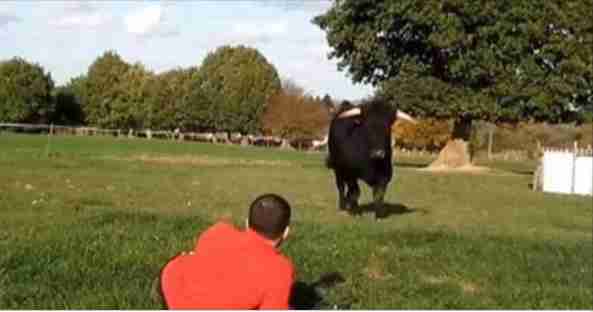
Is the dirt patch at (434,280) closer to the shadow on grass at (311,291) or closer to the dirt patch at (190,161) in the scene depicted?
the shadow on grass at (311,291)

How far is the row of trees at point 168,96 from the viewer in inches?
4835

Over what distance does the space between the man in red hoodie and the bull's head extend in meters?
11.0

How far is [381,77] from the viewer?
49.6 m

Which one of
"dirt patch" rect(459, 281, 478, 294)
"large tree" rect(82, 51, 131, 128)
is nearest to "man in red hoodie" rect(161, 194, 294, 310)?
"dirt patch" rect(459, 281, 478, 294)

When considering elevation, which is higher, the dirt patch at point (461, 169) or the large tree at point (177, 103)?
the large tree at point (177, 103)

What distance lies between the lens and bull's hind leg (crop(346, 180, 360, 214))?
1680cm

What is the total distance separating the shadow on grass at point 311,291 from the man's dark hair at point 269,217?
1124 millimetres

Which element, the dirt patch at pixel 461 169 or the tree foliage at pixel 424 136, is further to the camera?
the tree foliage at pixel 424 136

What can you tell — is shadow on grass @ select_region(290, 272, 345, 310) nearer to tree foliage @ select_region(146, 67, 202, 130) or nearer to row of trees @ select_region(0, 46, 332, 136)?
row of trees @ select_region(0, 46, 332, 136)

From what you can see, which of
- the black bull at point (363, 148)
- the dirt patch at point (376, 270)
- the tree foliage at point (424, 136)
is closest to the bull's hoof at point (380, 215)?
the black bull at point (363, 148)

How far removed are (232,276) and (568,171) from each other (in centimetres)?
2992

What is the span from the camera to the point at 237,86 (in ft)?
416

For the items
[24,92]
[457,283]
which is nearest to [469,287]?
[457,283]

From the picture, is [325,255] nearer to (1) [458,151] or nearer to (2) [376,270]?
(2) [376,270]
